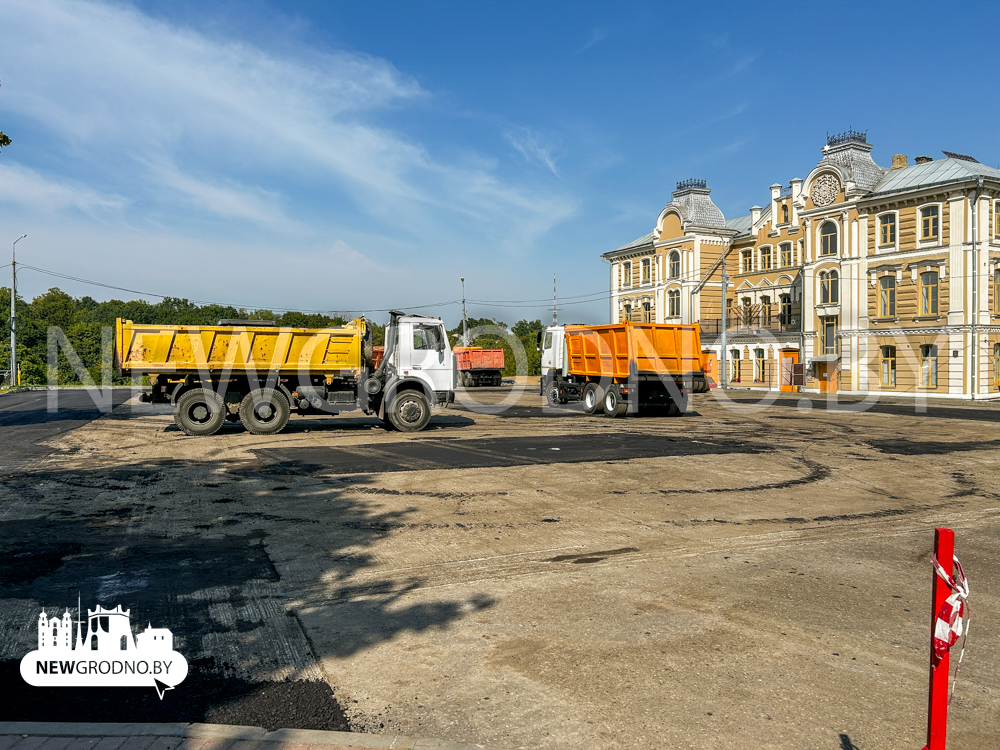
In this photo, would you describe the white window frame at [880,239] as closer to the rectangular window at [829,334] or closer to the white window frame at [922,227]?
the white window frame at [922,227]

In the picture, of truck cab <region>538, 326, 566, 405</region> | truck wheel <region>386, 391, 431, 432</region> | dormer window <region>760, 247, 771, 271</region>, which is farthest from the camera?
dormer window <region>760, 247, 771, 271</region>

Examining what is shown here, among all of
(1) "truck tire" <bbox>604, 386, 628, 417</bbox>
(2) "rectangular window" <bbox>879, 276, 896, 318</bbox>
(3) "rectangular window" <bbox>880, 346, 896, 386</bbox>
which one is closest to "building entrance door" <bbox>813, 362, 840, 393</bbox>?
(3) "rectangular window" <bbox>880, 346, 896, 386</bbox>

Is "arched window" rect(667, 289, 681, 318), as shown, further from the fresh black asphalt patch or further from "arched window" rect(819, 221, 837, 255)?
the fresh black asphalt patch

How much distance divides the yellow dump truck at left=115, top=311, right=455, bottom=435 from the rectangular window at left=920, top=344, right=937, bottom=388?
2864 cm

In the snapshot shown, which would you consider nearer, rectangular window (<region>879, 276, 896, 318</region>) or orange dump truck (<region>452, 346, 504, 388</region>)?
rectangular window (<region>879, 276, 896, 318</region>)

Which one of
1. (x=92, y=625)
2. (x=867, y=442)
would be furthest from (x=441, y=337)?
(x=92, y=625)

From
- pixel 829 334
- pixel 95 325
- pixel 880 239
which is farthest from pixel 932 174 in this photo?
pixel 95 325

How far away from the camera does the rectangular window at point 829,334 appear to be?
42.2 m

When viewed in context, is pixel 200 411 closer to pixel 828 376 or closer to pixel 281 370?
pixel 281 370

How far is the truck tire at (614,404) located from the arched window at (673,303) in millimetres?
30308

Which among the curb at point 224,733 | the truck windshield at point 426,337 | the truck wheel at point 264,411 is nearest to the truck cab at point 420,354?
the truck windshield at point 426,337

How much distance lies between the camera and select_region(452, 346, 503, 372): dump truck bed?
154 ft

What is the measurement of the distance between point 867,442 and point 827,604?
12662 mm

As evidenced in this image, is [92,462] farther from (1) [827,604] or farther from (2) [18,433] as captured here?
(1) [827,604]
